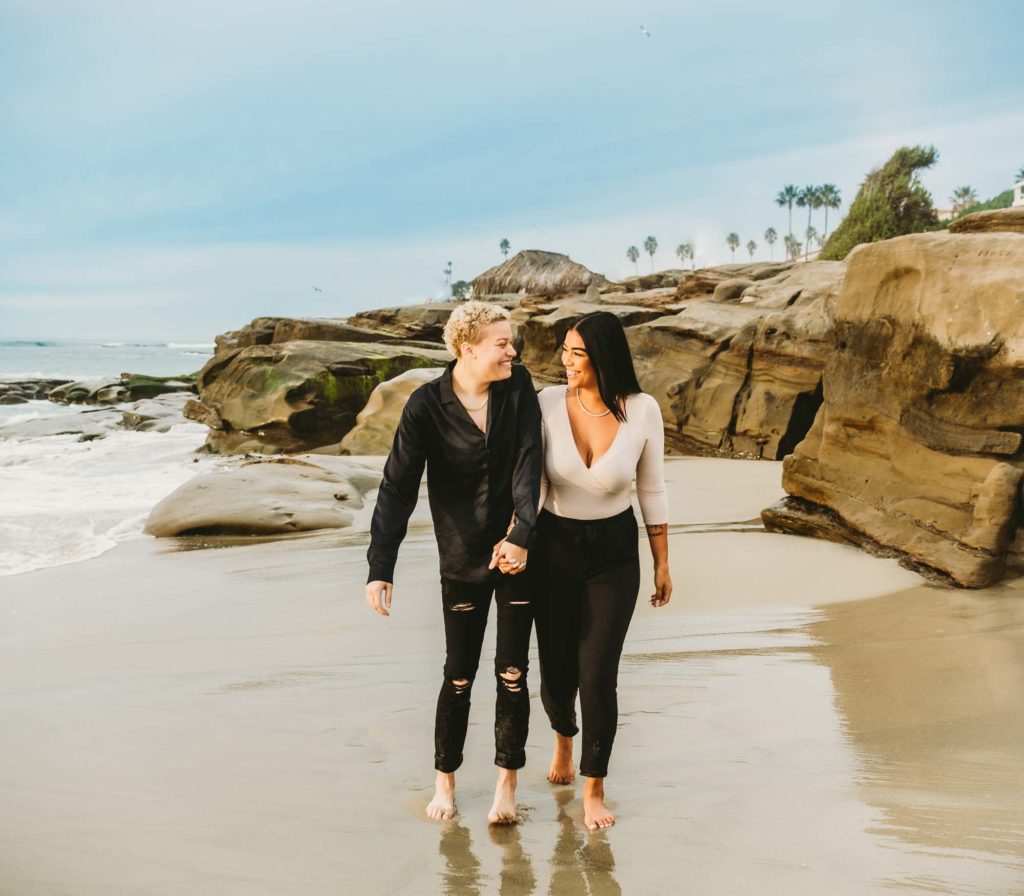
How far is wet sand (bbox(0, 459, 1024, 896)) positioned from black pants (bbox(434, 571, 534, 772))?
257 millimetres

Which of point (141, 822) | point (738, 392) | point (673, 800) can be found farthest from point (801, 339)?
point (141, 822)

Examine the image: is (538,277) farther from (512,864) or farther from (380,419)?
(512,864)

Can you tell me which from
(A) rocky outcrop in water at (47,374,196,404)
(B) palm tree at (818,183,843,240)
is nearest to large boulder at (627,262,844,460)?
(A) rocky outcrop in water at (47,374,196,404)

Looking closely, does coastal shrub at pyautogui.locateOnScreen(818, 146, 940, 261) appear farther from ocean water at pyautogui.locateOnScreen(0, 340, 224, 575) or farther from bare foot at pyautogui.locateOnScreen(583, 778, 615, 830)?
bare foot at pyautogui.locateOnScreen(583, 778, 615, 830)

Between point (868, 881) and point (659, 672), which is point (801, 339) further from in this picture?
point (868, 881)

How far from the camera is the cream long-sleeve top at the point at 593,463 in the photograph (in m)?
3.20

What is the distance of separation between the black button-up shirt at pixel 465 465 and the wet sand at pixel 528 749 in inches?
35.5

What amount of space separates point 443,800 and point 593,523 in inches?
42.7

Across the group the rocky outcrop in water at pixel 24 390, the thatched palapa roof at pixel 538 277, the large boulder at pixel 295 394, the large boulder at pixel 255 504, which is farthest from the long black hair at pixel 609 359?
the rocky outcrop in water at pixel 24 390

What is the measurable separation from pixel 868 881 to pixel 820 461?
4.83m

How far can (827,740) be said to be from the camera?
374cm

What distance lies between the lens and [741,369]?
13.1 meters

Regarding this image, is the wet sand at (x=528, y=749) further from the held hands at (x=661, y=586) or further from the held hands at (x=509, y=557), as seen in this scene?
the held hands at (x=509, y=557)

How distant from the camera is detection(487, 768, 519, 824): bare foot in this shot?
3.14 metres
